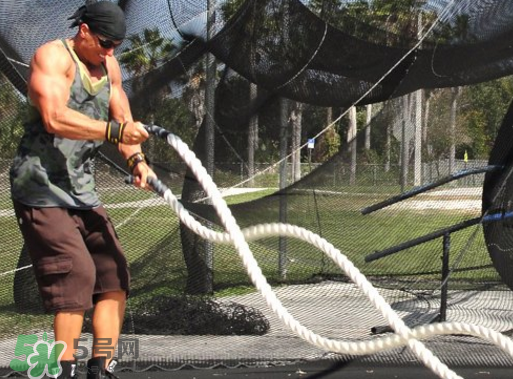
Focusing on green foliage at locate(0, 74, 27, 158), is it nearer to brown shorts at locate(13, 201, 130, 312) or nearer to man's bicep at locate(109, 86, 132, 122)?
man's bicep at locate(109, 86, 132, 122)

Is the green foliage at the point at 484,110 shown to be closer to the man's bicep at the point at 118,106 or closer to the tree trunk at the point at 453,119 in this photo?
the tree trunk at the point at 453,119

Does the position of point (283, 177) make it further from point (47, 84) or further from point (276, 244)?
point (47, 84)

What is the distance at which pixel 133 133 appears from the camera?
2535 millimetres

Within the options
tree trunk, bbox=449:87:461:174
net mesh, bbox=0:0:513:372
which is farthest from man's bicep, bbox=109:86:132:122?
tree trunk, bbox=449:87:461:174

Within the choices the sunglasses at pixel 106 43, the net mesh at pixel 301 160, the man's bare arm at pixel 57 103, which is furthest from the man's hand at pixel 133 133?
the net mesh at pixel 301 160

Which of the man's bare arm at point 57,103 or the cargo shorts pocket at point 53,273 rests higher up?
the man's bare arm at point 57,103

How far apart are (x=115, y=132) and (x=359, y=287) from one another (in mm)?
930

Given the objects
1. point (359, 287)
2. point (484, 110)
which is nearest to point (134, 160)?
point (359, 287)

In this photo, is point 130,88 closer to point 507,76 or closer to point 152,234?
point 152,234

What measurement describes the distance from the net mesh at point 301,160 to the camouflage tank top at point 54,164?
132 cm

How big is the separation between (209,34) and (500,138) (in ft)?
5.34

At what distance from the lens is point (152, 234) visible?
4.54 metres

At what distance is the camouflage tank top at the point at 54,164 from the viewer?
2773mm

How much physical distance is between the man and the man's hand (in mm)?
23
